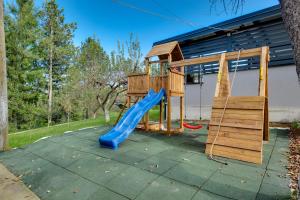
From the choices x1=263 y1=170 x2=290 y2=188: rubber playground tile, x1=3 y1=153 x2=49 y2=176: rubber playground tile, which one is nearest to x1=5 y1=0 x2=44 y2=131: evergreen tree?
x1=3 y1=153 x2=49 y2=176: rubber playground tile

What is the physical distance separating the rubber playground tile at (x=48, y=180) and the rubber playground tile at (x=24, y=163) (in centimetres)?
23

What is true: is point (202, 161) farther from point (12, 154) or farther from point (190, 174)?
point (12, 154)

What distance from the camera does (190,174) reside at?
2.96 meters

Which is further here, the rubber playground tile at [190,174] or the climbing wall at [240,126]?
the climbing wall at [240,126]

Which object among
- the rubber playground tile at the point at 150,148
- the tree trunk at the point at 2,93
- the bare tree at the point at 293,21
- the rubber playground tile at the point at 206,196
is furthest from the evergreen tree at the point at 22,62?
the bare tree at the point at 293,21

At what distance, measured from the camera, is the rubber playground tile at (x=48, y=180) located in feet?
9.17

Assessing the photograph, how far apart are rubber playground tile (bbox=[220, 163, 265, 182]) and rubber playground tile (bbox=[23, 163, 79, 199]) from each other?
2517mm

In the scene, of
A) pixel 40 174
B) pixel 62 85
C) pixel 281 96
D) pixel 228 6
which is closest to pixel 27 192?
pixel 40 174

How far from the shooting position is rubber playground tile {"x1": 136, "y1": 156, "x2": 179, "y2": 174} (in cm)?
317

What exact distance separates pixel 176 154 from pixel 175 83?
10.5ft

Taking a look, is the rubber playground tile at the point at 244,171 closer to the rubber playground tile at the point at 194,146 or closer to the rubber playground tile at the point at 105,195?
the rubber playground tile at the point at 194,146

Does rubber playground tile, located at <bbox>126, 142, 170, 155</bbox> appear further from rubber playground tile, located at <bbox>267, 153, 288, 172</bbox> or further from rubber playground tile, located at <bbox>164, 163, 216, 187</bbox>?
rubber playground tile, located at <bbox>267, 153, 288, 172</bbox>

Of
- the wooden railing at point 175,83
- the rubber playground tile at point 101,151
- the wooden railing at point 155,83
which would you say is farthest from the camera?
the wooden railing at point 155,83

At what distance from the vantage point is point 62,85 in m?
19.1
